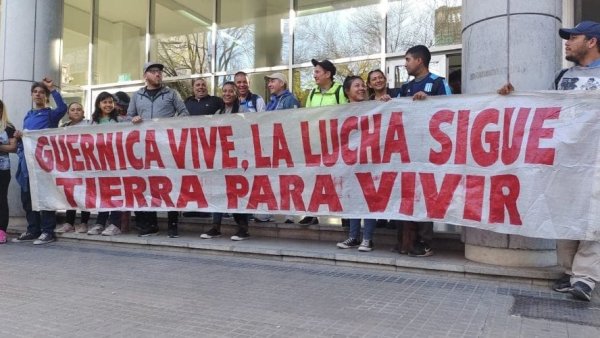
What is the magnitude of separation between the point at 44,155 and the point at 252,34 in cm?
540

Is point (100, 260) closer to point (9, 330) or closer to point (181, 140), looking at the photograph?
point (181, 140)

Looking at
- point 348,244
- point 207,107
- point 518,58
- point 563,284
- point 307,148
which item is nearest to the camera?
point 563,284

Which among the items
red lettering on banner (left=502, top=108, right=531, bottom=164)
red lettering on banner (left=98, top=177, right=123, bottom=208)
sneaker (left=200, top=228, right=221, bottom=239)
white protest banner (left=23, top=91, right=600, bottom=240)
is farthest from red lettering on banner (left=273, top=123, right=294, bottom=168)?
red lettering on banner (left=98, top=177, right=123, bottom=208)

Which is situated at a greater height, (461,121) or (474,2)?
(474,2)

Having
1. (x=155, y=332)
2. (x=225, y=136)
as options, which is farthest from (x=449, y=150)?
(x=155, y=332)

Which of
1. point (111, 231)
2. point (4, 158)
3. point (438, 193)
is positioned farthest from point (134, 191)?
point (438, 193)

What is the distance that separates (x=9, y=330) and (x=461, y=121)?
4173 millimetres

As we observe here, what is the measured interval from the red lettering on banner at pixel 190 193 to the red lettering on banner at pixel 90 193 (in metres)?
1.45

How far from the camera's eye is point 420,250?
17.8 feet

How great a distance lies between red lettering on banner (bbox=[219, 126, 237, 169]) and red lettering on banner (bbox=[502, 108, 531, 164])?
10.2ft

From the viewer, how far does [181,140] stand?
655 centimetres

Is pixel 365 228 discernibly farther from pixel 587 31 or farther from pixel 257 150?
pixel 587 31

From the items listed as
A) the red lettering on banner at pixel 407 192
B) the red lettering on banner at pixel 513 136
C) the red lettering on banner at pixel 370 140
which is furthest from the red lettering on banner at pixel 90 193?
the red lettering on banner at pixel 513 136

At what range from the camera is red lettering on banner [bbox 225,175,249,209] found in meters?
6.20
